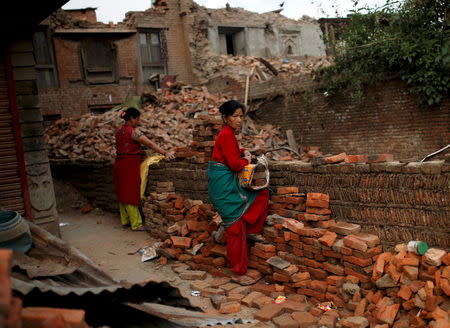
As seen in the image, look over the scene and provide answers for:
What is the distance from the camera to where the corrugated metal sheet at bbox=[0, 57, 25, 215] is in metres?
5.14

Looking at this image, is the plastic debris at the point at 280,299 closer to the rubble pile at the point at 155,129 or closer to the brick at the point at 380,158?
the brick at the point at 380,158

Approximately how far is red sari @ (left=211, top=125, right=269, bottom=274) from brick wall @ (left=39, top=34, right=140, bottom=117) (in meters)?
12.5

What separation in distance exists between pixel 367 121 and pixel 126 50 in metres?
11.0

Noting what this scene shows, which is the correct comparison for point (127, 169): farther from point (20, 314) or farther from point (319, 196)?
point (20, 314)

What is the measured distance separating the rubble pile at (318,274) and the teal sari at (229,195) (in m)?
0.40

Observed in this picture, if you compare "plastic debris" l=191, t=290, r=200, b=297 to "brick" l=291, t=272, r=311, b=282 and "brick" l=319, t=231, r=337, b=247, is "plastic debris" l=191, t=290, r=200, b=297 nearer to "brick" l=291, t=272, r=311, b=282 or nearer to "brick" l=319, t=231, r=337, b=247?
"brick" l=291, t=272, r=311, b=282

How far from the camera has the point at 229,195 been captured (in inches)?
171

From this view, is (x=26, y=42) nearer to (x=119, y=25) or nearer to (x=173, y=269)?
(x=173, y=269)

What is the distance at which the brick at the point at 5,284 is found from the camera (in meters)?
1.12

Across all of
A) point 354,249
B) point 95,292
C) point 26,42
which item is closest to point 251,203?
point 354,249

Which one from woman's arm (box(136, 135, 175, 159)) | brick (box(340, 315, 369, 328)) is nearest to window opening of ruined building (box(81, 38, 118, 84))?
woman's arm (box(136, 135, 175, 159))

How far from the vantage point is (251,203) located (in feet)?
14.5

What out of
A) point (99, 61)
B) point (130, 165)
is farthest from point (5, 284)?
point (99, 61)

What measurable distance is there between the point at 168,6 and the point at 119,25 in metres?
2.32
